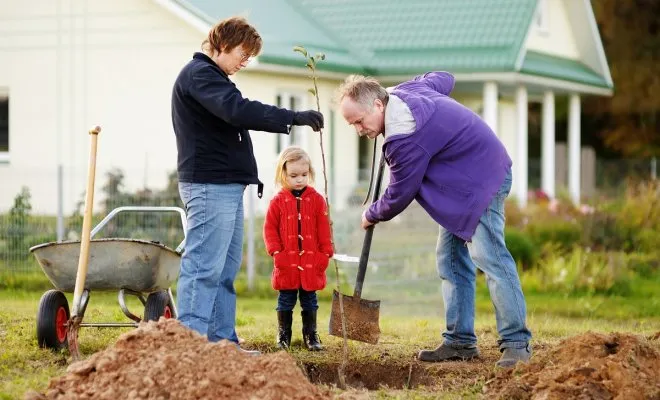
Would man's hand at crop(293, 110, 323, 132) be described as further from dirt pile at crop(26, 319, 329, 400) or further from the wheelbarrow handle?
dirt pile at crop(26, 319, 329, 400)

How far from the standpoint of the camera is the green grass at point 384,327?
6.16 meters

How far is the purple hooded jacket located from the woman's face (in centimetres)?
88

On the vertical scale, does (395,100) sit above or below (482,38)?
below

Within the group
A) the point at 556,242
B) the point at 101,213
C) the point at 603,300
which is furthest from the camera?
the point at 556,242

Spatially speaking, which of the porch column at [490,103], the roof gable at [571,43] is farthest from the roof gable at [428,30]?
the roof gable at [571,43]

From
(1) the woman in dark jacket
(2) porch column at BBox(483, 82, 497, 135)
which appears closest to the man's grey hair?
(1) the woman in dark jacket

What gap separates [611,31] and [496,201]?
79.5 ft

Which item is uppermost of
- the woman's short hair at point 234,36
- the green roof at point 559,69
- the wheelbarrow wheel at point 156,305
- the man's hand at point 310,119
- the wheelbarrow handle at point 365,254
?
the green roof at point 559,69

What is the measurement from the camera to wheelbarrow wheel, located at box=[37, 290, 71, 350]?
6.76 m

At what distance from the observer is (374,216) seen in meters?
6.37

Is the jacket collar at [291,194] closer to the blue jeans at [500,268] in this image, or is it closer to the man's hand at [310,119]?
the blue jeans at [500,268]

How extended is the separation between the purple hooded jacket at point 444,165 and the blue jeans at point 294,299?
4.07 feet

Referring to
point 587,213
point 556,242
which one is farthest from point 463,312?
point 587,213

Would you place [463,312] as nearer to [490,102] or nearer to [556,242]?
[556,242]
